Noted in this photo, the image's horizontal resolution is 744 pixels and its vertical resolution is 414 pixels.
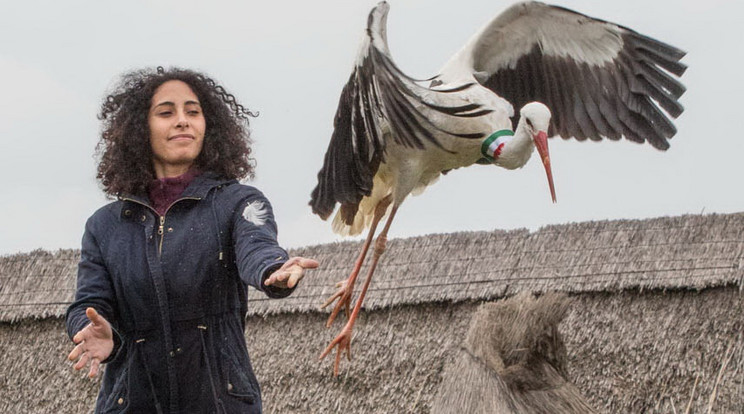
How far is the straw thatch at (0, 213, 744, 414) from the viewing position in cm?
562

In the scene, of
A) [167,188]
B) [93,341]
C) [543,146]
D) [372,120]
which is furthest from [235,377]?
[543,146]

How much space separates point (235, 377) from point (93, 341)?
28 cm

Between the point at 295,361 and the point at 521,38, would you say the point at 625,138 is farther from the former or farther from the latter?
the point at 295,361

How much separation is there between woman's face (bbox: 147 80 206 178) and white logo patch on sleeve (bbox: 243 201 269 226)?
0.73 ft

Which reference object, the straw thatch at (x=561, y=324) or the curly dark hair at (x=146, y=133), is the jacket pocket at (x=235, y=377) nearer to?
the curly dark hair at (x=146, y=133)

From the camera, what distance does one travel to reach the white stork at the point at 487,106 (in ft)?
12.8

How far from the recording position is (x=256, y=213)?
2.51 m

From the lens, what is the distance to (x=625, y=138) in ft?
14.9

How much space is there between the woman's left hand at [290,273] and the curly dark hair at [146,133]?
55 centimetres

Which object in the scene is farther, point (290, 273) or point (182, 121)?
point (182, 121)

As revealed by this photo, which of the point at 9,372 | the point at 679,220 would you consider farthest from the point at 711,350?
the point at 9,372

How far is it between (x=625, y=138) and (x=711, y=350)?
1486 mm

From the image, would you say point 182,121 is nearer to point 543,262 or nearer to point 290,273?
point 290,273

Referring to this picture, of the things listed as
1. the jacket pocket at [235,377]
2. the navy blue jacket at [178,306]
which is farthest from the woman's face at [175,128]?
the jacket pocket at [235,377]
